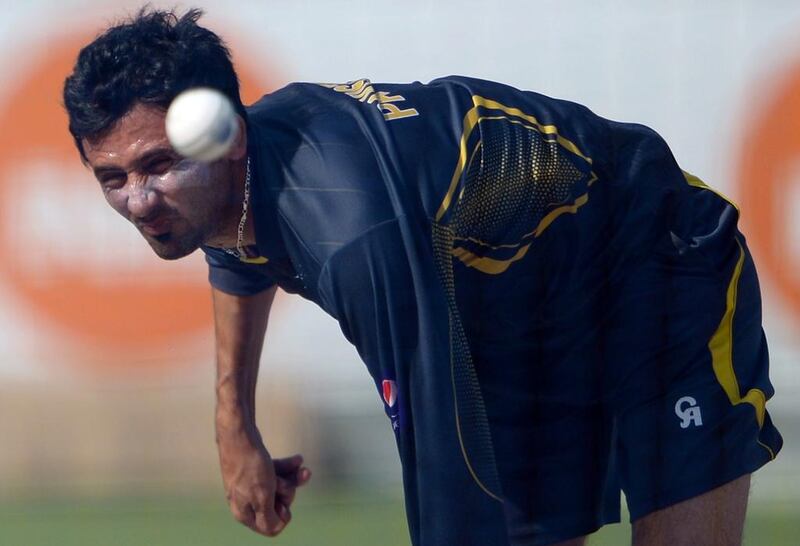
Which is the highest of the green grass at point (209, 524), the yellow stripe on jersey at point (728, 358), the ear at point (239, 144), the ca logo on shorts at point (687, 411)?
the ear at point (239, 144)

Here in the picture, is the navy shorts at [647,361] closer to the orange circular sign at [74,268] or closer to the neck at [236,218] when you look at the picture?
the neck at [236,218]

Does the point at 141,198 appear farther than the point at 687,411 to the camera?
No

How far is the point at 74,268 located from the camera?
3363 millimetres

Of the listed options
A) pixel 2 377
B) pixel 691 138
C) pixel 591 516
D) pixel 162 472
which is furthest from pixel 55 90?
pixel 591 516

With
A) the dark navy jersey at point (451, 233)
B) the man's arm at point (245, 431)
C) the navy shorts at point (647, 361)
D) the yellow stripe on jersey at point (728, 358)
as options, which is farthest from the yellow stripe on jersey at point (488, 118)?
the man's arm at point (245, 431)

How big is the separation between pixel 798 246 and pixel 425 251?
6.41 ft

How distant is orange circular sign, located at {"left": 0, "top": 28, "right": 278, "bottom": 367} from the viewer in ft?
11.0

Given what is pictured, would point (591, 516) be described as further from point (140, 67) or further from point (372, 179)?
point (140, 67)

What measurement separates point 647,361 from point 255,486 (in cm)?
65

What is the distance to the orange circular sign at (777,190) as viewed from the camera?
3244 millimetres

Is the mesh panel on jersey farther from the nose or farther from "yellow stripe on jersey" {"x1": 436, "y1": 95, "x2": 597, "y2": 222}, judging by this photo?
the nose

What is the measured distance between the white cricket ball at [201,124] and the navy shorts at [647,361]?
407mm

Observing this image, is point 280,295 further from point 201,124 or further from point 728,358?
point 201,124

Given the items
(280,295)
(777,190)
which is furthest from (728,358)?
(280,295)
